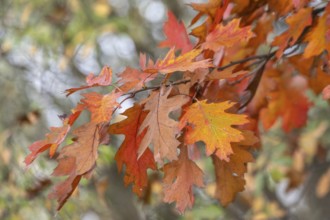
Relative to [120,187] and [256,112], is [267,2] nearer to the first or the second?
[256,112]

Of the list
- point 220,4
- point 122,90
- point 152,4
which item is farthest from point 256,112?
point 152,4

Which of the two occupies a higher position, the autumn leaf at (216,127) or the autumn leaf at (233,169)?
the autumn leaf at (216,127)

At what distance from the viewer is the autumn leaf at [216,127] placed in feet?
3.16

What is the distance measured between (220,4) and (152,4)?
11.8 ft

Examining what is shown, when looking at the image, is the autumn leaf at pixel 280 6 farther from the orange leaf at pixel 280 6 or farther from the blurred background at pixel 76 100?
the blurred background at pixel 76 100

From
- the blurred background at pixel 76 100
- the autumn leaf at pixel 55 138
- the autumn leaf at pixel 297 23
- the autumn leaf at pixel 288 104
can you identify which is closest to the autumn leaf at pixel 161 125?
the autumn leaf at pixel 55 138

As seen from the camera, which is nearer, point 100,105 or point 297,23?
point 100,105

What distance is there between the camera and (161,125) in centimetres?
94

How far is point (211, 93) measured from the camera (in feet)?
3.89

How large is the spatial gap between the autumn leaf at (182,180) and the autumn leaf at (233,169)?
107 millimetres

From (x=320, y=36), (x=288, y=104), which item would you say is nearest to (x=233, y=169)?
(x=320, y=36)

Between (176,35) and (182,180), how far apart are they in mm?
514

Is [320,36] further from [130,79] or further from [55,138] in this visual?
[55,138]

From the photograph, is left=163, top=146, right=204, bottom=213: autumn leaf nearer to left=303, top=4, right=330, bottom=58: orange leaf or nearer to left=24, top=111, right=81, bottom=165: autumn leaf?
left=24, top=111, right=81, bottom=165: autumn leaf
